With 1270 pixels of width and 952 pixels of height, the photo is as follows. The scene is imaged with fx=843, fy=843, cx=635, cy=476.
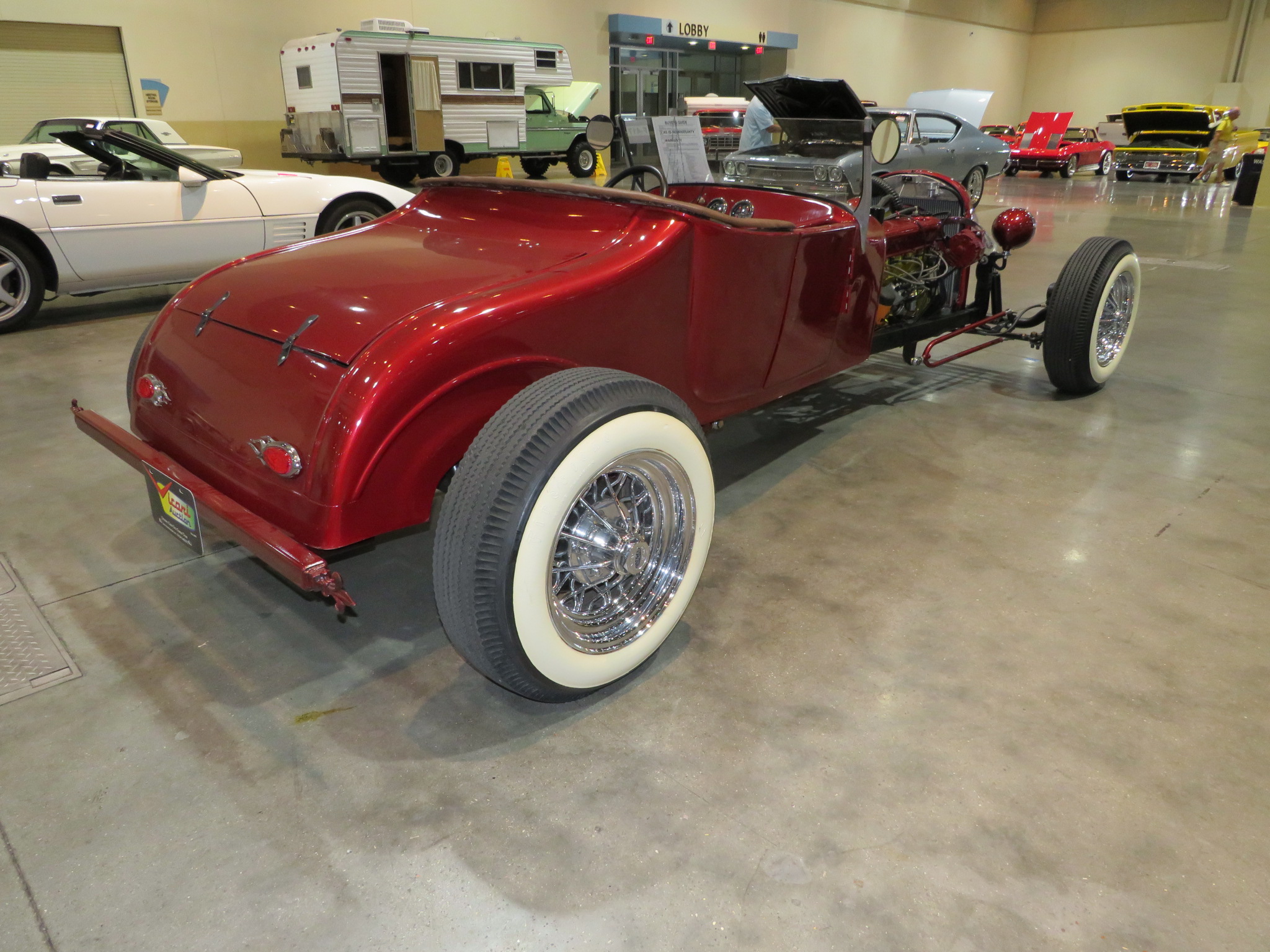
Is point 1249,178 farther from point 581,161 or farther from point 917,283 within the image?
point 917,283

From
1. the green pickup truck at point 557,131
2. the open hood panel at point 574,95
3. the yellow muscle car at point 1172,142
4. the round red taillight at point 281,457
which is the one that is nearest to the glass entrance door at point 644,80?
the open hood panel at point 574,95

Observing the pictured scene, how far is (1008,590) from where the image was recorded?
8.55ft

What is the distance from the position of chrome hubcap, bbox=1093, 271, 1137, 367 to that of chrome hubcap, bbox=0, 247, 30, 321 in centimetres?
639

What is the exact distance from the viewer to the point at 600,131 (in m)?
3.37

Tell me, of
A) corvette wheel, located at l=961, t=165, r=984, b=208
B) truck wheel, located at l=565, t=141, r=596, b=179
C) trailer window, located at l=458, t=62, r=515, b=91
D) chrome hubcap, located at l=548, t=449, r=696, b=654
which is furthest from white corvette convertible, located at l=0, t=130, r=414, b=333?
truck wheel, located at l=565, t=141, r=596, b=179

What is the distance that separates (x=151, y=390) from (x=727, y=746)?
6.22 ft

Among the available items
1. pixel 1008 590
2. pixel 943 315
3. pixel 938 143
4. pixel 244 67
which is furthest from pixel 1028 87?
pixel 1008 590

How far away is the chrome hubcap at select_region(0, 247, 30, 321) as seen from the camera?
5.36 m

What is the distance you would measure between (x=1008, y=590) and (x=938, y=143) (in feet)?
37.4

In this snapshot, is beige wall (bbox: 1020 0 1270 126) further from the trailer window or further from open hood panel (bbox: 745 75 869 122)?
open hood panel (bbox: 745 75 869 122)

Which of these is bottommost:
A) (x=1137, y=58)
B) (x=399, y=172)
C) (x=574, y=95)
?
(x=399, y=172)

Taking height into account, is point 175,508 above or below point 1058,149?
below

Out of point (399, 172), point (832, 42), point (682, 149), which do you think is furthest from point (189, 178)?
point (832, 42)

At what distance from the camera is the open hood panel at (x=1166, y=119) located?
17.1 meters
